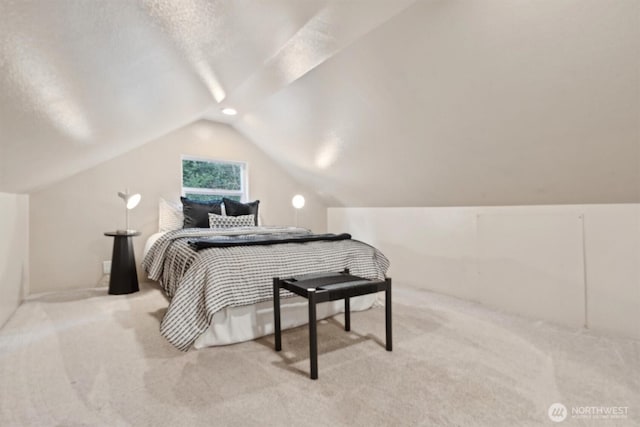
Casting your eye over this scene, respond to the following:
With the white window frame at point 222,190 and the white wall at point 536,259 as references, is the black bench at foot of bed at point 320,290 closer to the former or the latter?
the white wall at point 536,259

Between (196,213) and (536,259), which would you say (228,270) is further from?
(536,259)

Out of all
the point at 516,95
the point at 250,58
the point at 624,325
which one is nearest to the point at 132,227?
the point at 250,58

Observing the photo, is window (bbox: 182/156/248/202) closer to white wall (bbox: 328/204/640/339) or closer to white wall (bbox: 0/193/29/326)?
white wall (bbox: 0/193/29/326)

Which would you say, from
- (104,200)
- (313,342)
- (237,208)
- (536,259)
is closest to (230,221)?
(237,208)

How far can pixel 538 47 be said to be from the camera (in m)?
1.59

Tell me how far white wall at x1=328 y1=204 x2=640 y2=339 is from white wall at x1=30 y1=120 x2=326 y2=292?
8.00 ft

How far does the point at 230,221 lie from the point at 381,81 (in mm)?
2240

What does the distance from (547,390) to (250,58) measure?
224 centimetres

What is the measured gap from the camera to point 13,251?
→ 2.44 m

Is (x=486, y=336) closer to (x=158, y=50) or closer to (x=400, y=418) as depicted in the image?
(x=400, y=418)

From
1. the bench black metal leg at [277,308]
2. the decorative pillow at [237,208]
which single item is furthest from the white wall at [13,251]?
the bench black metal leg at [277,308]

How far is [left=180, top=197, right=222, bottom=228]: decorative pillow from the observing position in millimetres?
3486

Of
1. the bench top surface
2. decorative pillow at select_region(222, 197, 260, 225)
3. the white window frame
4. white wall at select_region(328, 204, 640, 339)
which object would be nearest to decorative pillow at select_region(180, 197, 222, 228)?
decorative pillow at select_region(222, 197, 260, 225)

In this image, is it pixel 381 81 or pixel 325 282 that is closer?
pixel 325 282
